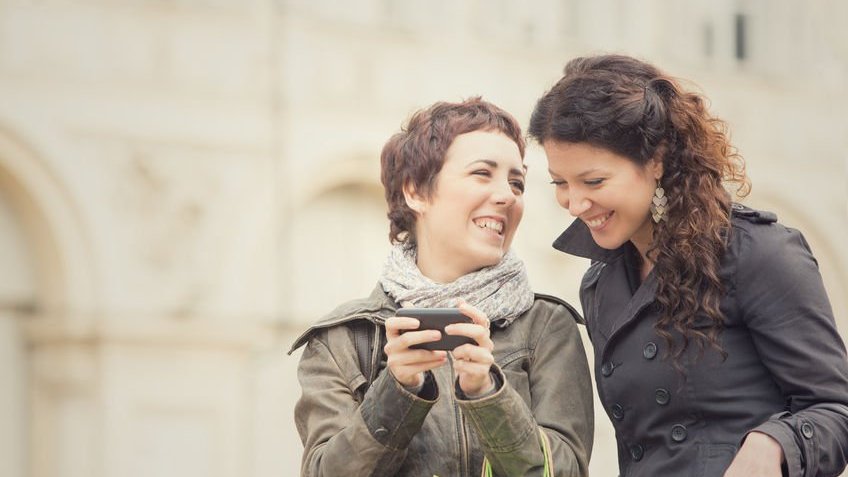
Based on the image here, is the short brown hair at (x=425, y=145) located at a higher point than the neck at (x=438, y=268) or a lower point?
higher

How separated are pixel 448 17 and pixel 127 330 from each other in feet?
10.3

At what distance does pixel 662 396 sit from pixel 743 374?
0.17m

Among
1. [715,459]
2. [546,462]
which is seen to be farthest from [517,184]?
[715,459]

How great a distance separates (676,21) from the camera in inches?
472

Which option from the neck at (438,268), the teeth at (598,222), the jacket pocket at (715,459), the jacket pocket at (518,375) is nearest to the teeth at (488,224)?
the neck at (438,268)

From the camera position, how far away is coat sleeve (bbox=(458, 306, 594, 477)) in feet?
10.9

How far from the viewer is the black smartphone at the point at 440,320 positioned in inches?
129

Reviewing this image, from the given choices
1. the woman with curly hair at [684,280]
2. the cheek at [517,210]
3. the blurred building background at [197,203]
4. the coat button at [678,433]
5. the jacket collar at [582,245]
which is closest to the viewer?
the woman with curly hair at [684,280]

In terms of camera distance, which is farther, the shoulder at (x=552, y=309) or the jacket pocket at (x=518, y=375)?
the shoulder at (x=552, y=309)

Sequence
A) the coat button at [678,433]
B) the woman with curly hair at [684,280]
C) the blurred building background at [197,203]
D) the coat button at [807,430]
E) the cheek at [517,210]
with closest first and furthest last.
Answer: the coat button at [807,430], the woman with curly hair at [684,280], the coat button at [678,433], the cheek at [517,210], the blurred building background at [197,203]

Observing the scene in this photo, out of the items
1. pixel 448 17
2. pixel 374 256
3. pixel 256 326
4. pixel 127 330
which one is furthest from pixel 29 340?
pixel 448 17

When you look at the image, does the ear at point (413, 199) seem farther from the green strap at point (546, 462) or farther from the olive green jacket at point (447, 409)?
the green strap at point (546, 462)

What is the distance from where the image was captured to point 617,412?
341 cm

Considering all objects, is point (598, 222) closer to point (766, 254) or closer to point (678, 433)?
point (766, 254)
